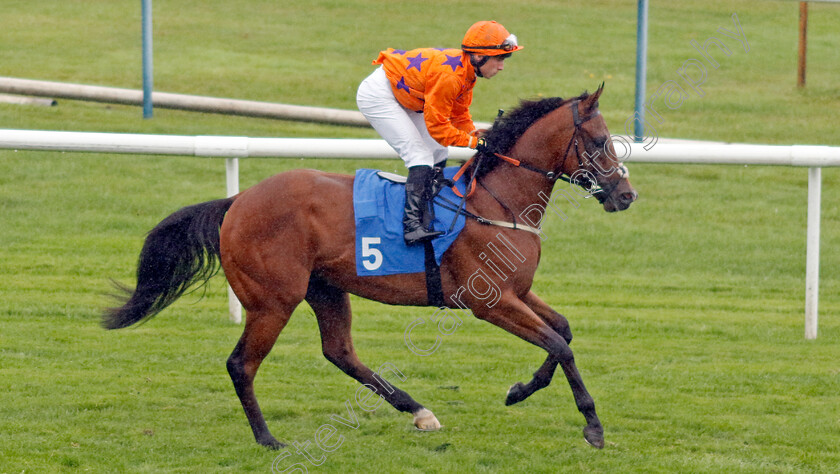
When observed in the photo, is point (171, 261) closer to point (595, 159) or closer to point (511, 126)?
point (511, 126)

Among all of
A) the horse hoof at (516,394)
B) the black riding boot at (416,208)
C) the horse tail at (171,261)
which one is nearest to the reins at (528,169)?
the black riding boot at (416,208)

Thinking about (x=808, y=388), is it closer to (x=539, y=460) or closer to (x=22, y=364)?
(x=539, y=460)

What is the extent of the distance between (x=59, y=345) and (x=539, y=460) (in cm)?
289

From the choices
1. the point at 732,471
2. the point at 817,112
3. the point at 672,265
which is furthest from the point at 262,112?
the point at 732,471

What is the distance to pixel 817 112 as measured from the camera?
12.0 m

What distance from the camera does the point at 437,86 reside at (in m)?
4.29

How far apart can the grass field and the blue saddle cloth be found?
754 mm

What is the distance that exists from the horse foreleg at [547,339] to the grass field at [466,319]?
0.46 ft

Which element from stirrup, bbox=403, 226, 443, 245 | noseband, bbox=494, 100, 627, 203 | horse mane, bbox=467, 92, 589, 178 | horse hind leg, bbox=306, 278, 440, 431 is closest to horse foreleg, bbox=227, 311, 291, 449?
horse hind leg, bbox=306, 278, 440, 431

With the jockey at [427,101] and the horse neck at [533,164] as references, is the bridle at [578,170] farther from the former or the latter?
the jockey at [427,101]

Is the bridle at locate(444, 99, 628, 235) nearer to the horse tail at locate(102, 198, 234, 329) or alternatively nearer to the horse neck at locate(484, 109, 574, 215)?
the horse neck at locate(484, 109, 574, 215)

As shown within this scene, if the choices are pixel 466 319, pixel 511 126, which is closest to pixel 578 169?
pixel 511 126

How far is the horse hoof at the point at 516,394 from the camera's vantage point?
15.2 ft

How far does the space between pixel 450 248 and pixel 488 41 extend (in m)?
0.89
